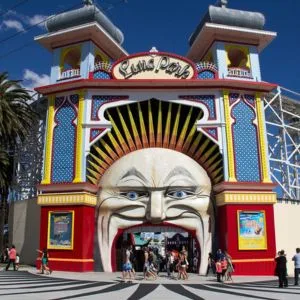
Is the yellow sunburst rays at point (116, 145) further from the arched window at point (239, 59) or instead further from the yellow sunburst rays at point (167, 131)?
the arched window at point (239, 59)

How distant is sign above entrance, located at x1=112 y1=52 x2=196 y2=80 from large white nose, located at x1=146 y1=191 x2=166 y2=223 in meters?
7.49

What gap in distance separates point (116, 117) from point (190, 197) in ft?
22.7

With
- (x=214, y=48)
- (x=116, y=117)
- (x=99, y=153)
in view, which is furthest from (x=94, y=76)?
(x=214, y=48)

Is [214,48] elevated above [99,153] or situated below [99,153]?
above

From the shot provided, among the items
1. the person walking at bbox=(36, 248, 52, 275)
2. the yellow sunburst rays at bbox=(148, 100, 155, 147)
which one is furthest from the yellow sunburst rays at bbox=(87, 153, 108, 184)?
the person walking at bbox=(36, 248, 52, 275)

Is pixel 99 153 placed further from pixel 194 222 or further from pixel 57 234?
pixel 194 222

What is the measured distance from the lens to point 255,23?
2805 centimetres

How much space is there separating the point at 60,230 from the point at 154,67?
1159cm

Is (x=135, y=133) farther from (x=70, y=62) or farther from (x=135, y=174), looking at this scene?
(x=70, y=62)

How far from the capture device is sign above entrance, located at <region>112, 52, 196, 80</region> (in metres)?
26.7

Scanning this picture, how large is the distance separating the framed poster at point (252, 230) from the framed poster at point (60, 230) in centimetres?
980

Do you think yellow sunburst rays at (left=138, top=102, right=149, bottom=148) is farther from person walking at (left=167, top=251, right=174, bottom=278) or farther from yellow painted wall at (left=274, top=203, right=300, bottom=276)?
yellow painted wall at (left=274, top=203, right=300, bottom=276)

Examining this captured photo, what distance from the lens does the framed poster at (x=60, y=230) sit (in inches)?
980

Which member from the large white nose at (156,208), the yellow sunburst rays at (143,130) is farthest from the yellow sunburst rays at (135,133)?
the large white nose at (156,208)
